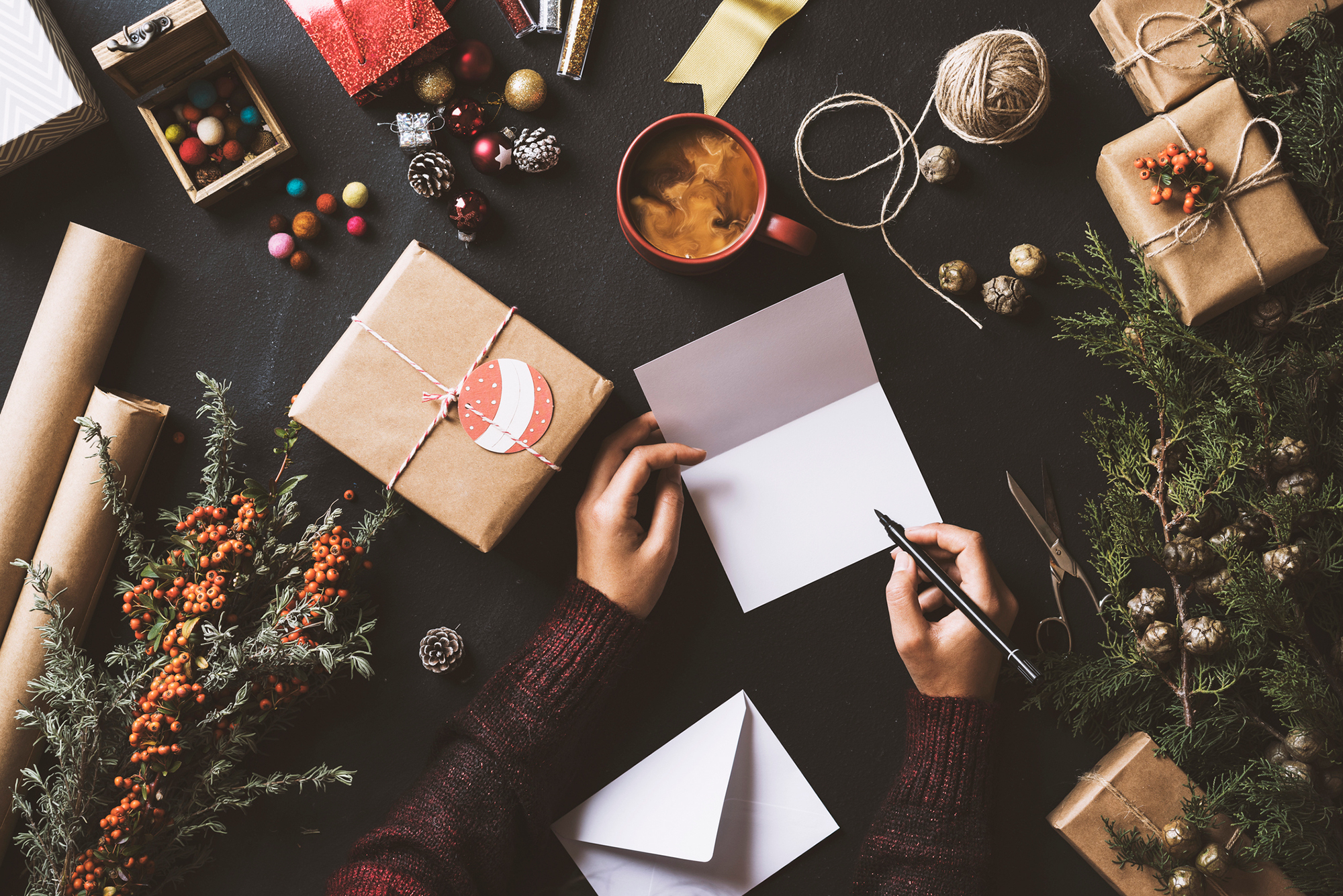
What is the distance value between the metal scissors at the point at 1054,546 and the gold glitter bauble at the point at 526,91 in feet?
3.20

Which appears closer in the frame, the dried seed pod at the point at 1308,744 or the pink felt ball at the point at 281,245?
the dried seed pod at the point at 1308,744

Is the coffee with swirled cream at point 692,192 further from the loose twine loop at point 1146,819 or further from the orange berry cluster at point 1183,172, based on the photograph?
the loose twine loop at point 1146,819

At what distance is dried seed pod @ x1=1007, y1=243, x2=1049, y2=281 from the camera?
1182 mm

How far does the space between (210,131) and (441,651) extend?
0.87 m

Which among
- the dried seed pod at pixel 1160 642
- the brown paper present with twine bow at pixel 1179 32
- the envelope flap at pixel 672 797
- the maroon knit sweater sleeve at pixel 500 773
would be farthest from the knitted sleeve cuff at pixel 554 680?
the brown paper present with twine bow at pixel 1179 32

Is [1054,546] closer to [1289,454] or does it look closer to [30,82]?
[1289,454]

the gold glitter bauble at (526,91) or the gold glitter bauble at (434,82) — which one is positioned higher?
the gold glitter bauble at (434,82)

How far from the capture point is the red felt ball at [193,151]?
3.64 feet

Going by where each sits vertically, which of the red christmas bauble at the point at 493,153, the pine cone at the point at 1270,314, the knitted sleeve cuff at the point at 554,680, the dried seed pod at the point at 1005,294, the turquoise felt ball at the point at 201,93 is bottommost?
the pine cone at the point at 1270,314

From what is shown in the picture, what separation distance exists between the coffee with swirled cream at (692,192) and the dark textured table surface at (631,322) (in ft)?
0.43

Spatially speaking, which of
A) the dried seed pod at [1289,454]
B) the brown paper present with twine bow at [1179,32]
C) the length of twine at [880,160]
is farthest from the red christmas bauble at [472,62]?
the dried seed pod at [1289,454]

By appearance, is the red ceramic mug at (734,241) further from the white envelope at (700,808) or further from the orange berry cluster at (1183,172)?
the white envelope at (700,808)

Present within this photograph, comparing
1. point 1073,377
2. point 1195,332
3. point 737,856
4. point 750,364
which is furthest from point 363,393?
point 1195,332

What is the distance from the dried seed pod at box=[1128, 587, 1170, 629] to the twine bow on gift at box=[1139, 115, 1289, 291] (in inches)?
19.1
